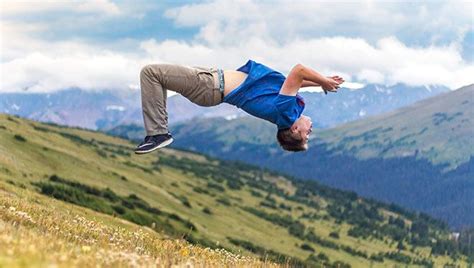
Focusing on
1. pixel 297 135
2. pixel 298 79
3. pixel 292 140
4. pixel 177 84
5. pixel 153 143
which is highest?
pixel 298 79

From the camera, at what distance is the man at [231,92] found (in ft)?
47.0

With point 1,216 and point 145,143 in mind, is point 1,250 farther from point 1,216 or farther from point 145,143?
point 145,143

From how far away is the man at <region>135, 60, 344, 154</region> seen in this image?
14336mm

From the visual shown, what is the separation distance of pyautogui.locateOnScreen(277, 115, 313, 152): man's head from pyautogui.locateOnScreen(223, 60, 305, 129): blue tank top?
0.13m

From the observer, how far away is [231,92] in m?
14.5

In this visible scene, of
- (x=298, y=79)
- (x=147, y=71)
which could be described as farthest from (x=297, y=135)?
(x=147, y=71)

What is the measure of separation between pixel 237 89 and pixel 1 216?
19.3ft

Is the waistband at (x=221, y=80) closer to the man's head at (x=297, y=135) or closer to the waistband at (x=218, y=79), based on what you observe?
the waistband at (x=218, y=79)

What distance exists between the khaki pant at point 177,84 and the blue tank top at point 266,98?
455 millimetres

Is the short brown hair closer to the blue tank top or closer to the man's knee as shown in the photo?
the blue tank top

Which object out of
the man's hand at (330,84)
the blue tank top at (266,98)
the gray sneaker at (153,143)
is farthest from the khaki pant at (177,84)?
the man's hand at (330,84)

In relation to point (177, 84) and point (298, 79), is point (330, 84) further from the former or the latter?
point (177, 84)

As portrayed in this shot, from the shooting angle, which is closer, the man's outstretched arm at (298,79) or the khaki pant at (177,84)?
the man's outstretched arm at (298,79)

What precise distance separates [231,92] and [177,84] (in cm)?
130
